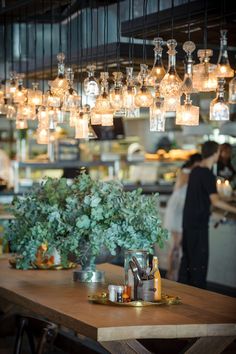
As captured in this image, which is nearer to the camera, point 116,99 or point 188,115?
point 188,115

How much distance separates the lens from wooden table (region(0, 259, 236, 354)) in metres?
4.32

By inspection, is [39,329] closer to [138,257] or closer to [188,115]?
[138,257]

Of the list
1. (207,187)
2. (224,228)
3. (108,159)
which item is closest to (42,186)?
(207,187)

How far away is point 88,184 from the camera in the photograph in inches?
231

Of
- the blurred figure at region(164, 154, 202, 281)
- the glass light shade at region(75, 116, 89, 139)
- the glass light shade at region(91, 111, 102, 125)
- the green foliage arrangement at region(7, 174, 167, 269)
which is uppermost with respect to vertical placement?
the glass light shade at region(91, 111, 102, 125)

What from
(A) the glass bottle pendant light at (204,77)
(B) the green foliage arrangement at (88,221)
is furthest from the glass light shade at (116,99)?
(A) the glass bottle pendant light at (204,77)

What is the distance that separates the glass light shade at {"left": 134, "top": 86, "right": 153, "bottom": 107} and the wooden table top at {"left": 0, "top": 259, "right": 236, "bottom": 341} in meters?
1.23

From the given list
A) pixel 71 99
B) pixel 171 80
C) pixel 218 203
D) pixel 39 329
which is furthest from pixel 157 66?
pixel 218 203

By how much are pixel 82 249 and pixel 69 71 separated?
180cm

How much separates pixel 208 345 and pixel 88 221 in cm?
136

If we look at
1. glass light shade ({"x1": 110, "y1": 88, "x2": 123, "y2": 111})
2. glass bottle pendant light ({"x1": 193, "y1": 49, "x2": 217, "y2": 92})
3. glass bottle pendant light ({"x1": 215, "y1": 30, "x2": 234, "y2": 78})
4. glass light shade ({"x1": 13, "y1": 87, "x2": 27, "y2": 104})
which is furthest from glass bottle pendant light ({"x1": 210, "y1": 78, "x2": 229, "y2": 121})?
glass light shade ({"x1": 13, "y1": 87, "x2": 27, "y2": 104})

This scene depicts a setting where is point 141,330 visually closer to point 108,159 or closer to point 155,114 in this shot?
point 155,114

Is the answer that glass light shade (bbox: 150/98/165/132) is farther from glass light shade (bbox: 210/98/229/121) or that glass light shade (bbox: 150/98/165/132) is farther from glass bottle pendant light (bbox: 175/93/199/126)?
glass light shade (bbox: 210/98/229/121)

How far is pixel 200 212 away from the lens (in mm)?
8852
